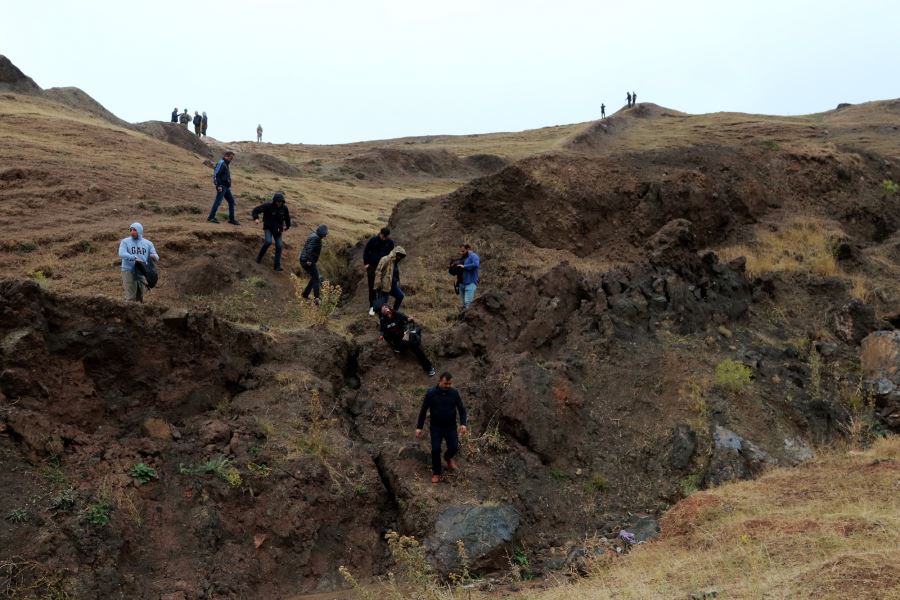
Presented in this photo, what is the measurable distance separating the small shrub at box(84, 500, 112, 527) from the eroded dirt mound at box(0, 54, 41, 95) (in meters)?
24.5

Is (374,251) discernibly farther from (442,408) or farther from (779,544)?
(779,544)

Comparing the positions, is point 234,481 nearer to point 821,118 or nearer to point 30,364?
point 30,364

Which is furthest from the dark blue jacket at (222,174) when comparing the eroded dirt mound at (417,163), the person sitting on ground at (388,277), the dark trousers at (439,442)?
the eroded dirt mound at (417,163)

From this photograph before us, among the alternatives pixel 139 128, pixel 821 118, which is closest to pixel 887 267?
pixel 139 128

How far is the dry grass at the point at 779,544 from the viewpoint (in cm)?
571

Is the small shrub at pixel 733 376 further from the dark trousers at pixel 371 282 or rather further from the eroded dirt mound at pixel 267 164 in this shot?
the eroded dirt mound at pixel 267 164

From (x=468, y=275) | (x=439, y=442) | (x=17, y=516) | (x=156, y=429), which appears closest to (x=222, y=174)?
(x=468, y=275)

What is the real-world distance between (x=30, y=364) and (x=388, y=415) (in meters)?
4.48

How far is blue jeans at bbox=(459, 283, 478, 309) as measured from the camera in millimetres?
12367

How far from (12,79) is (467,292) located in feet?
77.5

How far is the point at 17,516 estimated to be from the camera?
7012mm

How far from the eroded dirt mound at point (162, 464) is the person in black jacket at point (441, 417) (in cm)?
83

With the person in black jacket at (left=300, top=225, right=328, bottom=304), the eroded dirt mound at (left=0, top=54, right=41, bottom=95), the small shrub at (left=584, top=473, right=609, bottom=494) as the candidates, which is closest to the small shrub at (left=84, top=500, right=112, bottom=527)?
the person in black jacket at (left=300, top=225, right=328, bottom=304)

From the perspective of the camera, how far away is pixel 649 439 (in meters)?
10.3
